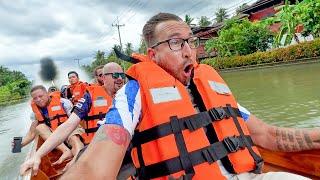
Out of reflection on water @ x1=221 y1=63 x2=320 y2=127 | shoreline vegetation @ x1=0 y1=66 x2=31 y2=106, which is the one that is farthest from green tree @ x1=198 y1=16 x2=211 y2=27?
reflection on water @ x1=221 y1=63 x2=320 y2=127

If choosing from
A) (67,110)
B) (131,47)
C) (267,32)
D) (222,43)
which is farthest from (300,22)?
(131,47)

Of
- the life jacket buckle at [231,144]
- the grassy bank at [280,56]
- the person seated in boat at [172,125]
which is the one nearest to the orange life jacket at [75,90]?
the person seated in boat at [172,125]

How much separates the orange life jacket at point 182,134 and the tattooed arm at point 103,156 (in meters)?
0.16

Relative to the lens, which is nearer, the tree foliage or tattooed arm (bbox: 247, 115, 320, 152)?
tattooed arm (bbox: 247, 115, 320, 152)

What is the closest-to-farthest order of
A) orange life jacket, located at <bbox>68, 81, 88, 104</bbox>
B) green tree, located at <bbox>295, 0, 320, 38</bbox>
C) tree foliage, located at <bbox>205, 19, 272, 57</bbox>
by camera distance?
orange life jacket, located at <bbox>68, 81, 88, 104</bbox> → green tree, located at <bbox>295, 0, 320, 38</bbox> → tree foliage, located at <bbox>205, 19, 272, 57</bbox>

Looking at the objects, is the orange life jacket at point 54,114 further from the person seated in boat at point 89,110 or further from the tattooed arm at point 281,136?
the tattooed arm at point 281,136

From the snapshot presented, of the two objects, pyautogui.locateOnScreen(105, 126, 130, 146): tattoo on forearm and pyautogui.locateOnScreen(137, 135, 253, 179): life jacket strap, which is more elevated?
pyautogui.locateOnScreen(105, 126, 130, 146): tattoo on forearm

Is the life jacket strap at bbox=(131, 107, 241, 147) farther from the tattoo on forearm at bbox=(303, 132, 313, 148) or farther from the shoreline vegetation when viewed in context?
the shoreline vegetation

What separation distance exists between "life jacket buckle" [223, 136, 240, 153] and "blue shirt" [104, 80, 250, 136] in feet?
1.46

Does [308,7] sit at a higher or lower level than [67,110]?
higher

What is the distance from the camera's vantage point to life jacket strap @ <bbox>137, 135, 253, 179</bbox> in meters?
1.63

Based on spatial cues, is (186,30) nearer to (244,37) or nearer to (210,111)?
(210,111)

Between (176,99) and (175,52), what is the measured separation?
0.84 ft

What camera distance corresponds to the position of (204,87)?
1970mm
